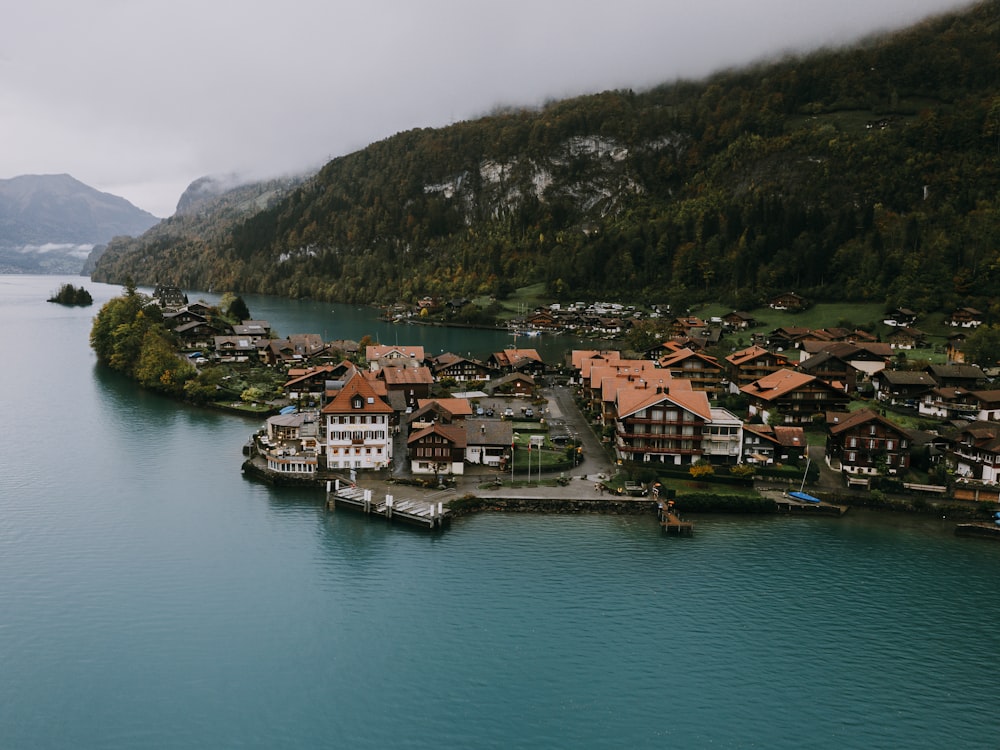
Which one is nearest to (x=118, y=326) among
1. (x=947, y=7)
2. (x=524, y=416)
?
(x=524, y=416)

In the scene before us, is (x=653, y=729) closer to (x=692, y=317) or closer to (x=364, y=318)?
(x=692, y=317)

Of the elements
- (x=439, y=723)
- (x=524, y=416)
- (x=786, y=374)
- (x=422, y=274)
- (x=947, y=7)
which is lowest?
(x=439, y=723)

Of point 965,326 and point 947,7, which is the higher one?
point 947,7

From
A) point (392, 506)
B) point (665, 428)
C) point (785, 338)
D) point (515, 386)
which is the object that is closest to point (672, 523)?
point (665, 428)

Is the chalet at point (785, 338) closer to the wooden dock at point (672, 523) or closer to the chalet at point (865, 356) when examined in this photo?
the chalet at point (865, 356)

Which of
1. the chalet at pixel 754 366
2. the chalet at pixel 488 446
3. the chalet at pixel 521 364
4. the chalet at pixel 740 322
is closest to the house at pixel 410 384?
the chalet at pixel 488 446

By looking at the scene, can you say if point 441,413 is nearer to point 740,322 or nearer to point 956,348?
point 956,348

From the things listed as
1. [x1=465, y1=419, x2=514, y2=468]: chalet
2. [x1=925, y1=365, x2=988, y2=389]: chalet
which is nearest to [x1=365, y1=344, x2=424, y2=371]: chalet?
[x1=465, y1=419, x2=514, y2=468]: chalet

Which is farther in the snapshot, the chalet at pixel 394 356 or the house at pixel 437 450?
the chalet at pixel 394 356
